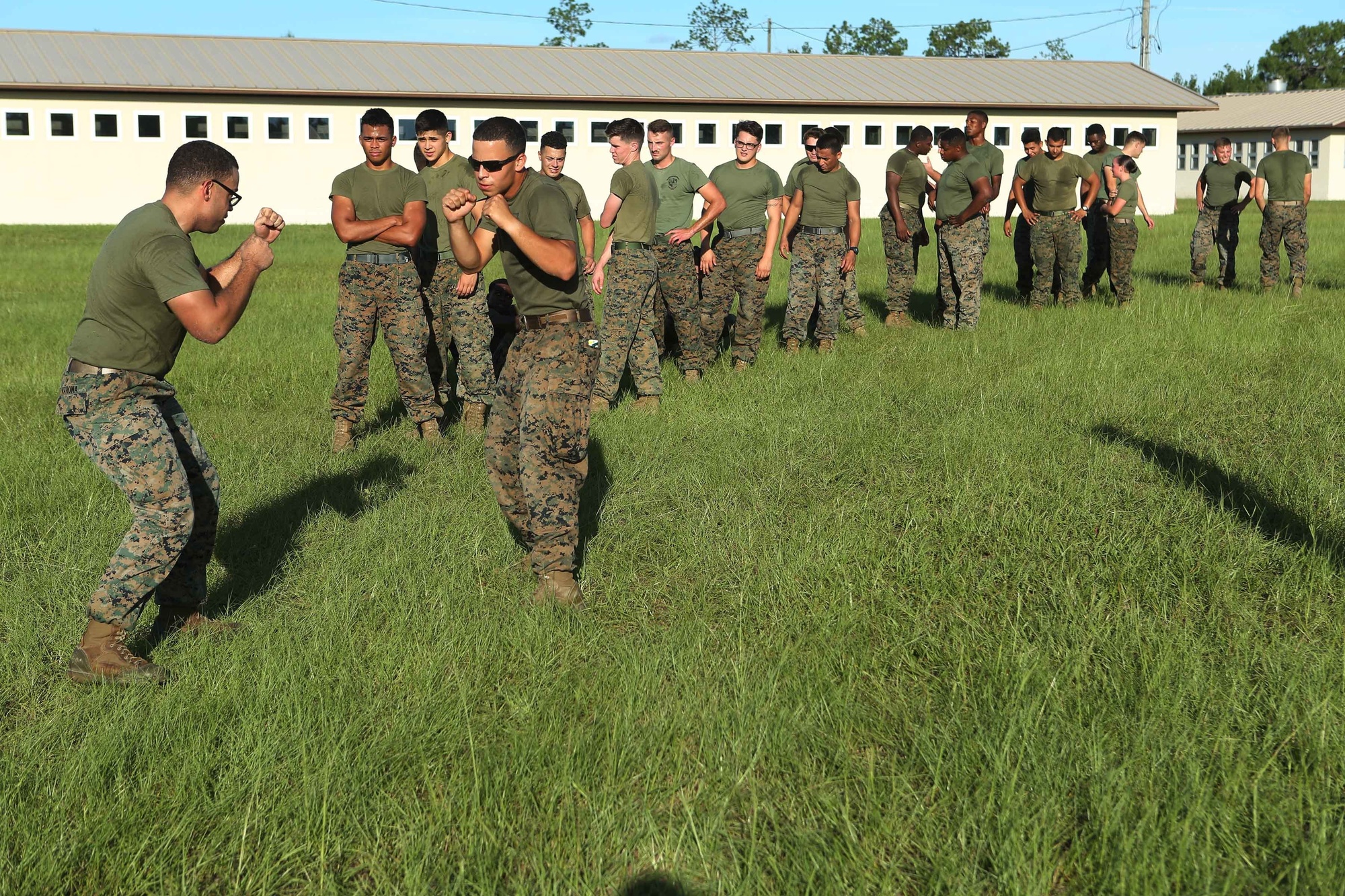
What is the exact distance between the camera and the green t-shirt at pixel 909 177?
13.8 metres

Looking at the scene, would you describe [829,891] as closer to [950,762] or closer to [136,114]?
[950,762]

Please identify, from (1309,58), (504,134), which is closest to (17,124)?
(504,134)

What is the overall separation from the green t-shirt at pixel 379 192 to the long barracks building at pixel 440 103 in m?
26.8

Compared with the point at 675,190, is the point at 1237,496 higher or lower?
lower

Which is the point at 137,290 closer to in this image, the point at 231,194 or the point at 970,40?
the point at 231,194

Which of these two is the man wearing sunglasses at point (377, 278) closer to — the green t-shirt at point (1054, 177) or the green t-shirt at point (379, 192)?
the green t-shirt at point (379, 192)

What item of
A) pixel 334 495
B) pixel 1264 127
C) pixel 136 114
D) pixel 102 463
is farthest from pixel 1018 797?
pixel 1264 127

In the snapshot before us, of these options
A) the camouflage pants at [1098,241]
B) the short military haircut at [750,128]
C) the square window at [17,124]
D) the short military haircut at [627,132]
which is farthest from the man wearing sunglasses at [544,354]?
the square window at [17,124]

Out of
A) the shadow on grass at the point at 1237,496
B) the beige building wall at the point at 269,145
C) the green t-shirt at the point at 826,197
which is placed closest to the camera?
the shadow on grass at the point at 1237,496

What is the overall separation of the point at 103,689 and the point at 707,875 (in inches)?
95.0

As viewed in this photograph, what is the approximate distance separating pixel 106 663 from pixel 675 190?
22.5 feet

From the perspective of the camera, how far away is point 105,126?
3544 cm

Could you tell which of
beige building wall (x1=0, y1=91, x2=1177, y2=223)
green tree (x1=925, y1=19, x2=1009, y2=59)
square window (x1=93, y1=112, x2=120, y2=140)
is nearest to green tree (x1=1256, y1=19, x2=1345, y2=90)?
green tree (x1=925, y1=19, x2=1009, y2=59)

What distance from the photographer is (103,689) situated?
4.28m
